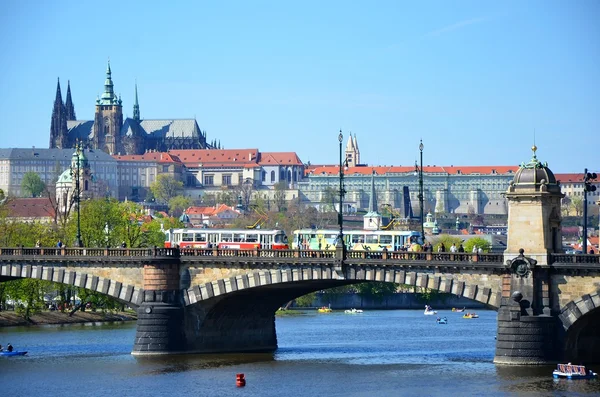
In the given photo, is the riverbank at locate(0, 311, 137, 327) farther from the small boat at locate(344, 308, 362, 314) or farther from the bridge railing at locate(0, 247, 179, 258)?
the small boat at locate(344, 308, 362, 314)

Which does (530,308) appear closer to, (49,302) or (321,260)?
(321,260)

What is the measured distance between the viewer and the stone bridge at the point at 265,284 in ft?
250

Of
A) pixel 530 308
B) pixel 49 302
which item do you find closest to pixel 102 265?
pixel 530 308

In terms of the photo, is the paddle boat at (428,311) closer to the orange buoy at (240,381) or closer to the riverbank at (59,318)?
the riverbank at (59,318)

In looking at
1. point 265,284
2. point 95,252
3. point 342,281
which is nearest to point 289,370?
point 265,284

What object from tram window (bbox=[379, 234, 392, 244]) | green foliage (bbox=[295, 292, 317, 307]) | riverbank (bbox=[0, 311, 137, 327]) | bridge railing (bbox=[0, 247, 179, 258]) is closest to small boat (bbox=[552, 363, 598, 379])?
bridge railing (bbox=[0, 247, 179, 258])

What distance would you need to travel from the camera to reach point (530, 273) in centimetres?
7662

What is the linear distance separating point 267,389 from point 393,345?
3181 centimetres

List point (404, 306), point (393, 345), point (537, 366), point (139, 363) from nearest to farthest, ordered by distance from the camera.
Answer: point (537, 366)
point (139, 363)
point (393, 345)
point (404, 306)

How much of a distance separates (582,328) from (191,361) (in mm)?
19593

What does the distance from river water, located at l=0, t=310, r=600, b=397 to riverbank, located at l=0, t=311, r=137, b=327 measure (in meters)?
5.93

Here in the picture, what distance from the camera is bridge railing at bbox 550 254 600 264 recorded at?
248 ft

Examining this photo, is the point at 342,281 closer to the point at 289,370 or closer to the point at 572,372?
the point at 289,370

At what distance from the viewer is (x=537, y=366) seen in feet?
247
